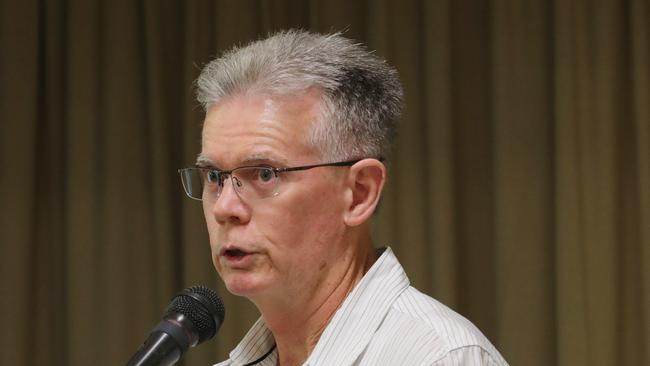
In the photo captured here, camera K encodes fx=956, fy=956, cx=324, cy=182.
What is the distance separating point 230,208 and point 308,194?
13cm

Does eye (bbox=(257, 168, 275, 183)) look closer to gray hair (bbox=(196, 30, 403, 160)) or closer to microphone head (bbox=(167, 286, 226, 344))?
gray hair (bbox=(196, 30, 403, 160))

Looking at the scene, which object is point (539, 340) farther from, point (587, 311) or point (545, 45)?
point (545, 45)

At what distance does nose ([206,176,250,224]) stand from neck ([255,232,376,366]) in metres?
0.15

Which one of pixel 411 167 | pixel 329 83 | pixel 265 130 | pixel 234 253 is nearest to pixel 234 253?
pixel 234 253

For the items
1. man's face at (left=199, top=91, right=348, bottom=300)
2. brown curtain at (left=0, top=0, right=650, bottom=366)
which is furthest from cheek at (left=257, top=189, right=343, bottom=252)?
brown curtain at (left=0, top=0, right=650, bottom=366)

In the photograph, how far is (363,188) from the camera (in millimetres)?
1597

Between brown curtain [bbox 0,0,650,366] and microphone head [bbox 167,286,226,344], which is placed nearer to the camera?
microphone head [bbox 167,286,226,344]

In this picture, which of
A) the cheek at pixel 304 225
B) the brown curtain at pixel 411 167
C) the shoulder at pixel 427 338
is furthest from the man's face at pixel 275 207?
the brown curtain at pixel 411 167

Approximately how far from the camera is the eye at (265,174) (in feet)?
4.99

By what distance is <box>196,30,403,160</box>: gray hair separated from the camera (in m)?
A: 1.55

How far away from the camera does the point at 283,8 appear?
315 cm

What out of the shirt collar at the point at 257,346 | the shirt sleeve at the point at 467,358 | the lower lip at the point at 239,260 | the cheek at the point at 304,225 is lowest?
the shirt collar at the point at 257,346

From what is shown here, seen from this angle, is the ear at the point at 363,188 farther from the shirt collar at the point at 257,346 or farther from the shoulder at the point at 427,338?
the shirt collar at the point at 257,346

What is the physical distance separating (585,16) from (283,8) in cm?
98
